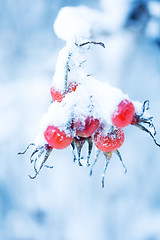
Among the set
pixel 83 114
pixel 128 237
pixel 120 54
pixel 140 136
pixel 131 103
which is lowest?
pixel 83 114

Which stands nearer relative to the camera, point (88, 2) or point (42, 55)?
point (88, 2)

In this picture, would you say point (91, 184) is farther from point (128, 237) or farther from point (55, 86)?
point (55, 86)

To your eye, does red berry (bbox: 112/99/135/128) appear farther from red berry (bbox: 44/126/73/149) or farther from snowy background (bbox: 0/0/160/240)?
snowy background (bbox: 0/0/160/240)

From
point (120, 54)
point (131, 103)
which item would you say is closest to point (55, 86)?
point (131, 103)

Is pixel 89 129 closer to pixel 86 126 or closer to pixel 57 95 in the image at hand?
pixel 86 126

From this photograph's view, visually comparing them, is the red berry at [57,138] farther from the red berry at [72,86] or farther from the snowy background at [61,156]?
the snowy background at [61,156]

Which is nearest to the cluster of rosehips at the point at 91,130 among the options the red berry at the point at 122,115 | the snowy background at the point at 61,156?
the red berry at the point at 122,115
